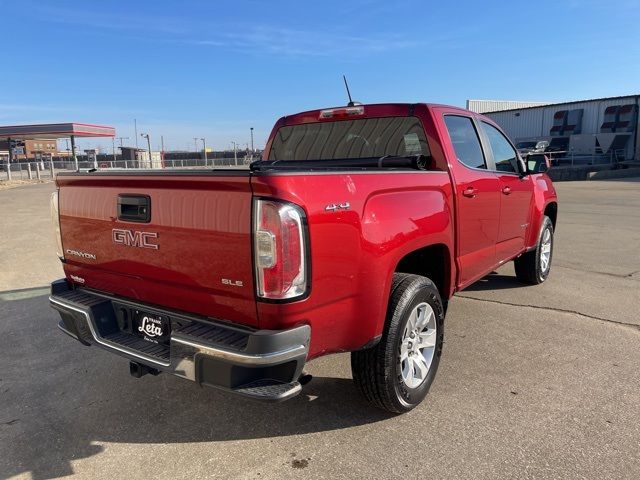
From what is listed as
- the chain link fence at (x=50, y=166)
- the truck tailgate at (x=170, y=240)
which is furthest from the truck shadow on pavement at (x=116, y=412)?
the chain link fence at (x=50, y=166)

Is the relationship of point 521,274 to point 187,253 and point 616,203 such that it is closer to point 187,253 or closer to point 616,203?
point 187,253

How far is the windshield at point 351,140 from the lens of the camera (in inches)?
153

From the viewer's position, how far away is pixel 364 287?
2.66 m

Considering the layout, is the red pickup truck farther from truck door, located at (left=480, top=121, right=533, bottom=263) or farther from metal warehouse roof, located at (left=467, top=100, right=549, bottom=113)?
metal warehouse roof, located at (left=467, top=100, right=549, bottom=113)

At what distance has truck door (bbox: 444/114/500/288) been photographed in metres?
3.75

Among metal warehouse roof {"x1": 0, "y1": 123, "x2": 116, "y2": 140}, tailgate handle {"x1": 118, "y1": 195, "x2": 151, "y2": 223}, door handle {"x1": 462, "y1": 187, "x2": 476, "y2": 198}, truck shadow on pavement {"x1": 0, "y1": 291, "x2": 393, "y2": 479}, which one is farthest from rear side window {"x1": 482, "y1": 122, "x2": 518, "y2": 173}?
metal warehouse roof {"x1": 0, "y1": 123, "x2": 116, "y2": 140}

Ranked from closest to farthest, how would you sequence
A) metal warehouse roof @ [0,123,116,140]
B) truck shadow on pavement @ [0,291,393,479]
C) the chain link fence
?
truck shadow on pavement @ [0,291,393,479] < the chain link fence < metal warehouse roof @ [0,123,116,140]

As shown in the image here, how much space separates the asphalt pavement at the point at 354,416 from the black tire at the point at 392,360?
173 mm

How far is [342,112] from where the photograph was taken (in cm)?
416

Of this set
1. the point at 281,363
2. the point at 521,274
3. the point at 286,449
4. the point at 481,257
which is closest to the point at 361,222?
the point at 281,363

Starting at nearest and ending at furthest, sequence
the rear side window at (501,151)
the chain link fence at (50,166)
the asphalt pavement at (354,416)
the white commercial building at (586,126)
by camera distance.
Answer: the asphalt pavement at (354,416), the rear side window at (501,151), the chain link fence at (50,166), the white commercial building at (586,126)

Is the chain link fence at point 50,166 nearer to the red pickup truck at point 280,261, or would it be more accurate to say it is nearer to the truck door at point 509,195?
the truck door at point 509,195

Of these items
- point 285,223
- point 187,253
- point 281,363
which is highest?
point 285,223

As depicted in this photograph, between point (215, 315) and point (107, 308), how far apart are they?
885 mm
